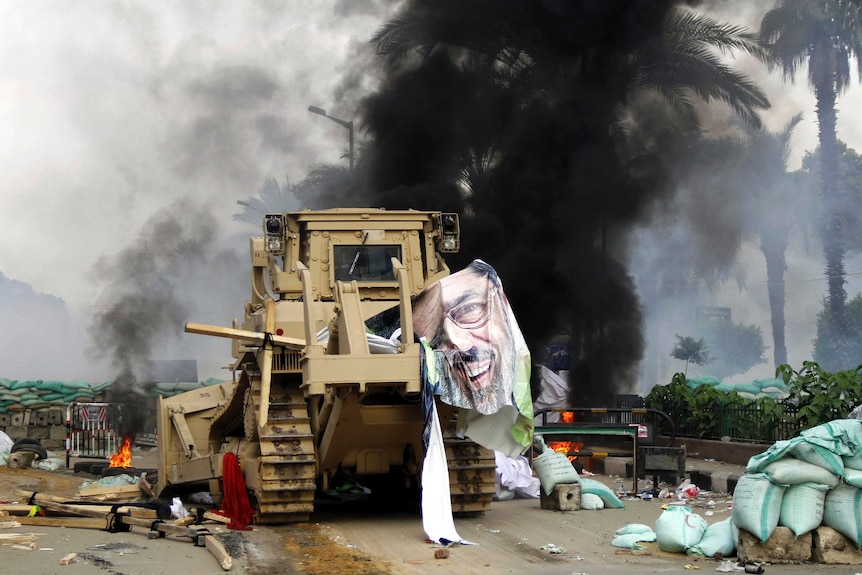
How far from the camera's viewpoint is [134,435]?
78.7ft

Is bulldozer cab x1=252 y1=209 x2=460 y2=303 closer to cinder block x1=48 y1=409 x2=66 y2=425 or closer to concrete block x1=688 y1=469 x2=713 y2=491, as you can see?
concrete block x1=688 y1=469 x2=713 y2=491

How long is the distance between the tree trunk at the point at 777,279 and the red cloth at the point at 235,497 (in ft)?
105

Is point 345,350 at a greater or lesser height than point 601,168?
lesser

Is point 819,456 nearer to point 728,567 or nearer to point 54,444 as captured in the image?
point 728,567

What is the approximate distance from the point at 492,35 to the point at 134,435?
1045 cm

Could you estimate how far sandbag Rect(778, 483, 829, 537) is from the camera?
906 centimetres

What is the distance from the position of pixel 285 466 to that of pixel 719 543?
3.91 meters

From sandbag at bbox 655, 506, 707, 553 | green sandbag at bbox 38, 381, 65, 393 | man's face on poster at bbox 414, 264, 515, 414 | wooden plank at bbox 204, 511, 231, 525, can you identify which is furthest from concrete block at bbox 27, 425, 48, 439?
sandbag at bbox 655, 506, 707, 553

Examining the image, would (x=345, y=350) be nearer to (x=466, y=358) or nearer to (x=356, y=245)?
(x=466, y=358)

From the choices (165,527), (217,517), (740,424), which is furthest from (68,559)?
(740,424)

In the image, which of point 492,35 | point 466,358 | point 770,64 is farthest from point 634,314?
point 466,358

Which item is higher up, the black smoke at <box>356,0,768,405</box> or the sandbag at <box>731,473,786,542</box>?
the black smoke at <box>356,0,768,405</box>

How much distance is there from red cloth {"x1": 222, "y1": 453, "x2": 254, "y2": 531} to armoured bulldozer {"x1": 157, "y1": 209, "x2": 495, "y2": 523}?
115 mm

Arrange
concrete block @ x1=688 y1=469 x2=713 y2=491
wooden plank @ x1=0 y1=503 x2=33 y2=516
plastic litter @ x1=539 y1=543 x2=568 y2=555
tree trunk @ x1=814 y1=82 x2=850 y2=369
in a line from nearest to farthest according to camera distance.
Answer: plastic litter @ x1=539 y1=543 x2=568 y2=555 → wooden plank @ x1=0 y1=503 x2=33 y2=516 → concrete block @ x1=688 y1=469 x2=713 y2=491 → tree trunk @ x1=814 y1=82 x2=850 y2=369
